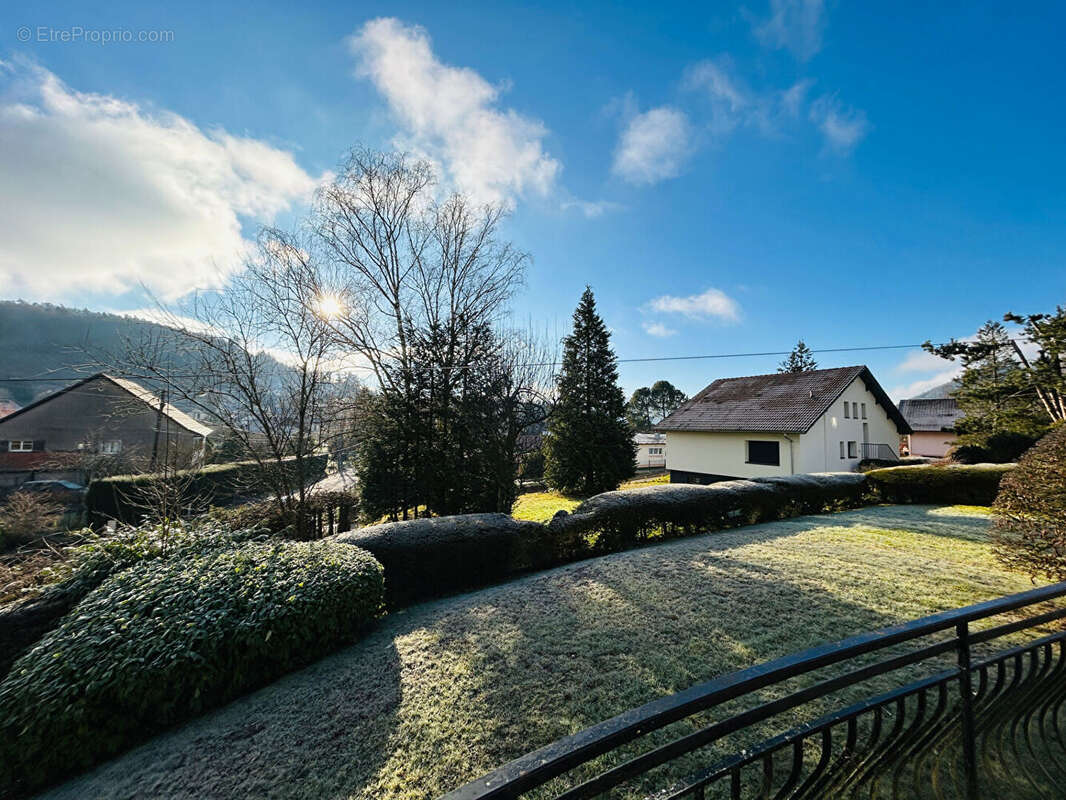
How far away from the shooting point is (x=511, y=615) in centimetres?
396

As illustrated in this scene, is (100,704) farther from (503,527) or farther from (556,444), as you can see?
(556,444)

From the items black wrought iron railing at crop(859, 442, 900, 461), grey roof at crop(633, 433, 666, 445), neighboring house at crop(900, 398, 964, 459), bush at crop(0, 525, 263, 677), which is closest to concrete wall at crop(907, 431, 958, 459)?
neighboring house at crop(900, 398, 964, 459)

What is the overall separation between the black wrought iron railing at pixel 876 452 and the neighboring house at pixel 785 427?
0.12 ft

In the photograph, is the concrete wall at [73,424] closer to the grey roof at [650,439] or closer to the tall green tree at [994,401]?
the tall green tree at [994,401]

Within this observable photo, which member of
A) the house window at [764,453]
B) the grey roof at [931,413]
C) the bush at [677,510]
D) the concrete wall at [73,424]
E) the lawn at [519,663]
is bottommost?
the lawn at [519,663]

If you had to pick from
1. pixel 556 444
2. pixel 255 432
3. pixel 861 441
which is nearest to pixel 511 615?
pixel 255 432

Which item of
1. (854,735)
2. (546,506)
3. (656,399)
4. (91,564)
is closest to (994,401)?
(546,506)

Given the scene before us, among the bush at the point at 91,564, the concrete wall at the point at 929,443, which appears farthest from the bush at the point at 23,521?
the concrete wall at the point at 929,443

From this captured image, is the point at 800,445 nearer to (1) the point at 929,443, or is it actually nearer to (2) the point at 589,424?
(2) the point at 589,424

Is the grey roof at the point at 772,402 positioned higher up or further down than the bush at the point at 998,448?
higher up

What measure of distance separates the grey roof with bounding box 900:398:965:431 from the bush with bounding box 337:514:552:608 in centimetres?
3212

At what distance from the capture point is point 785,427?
617 inches

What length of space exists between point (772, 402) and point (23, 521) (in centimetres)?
2461

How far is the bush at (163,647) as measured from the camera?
256 cm
